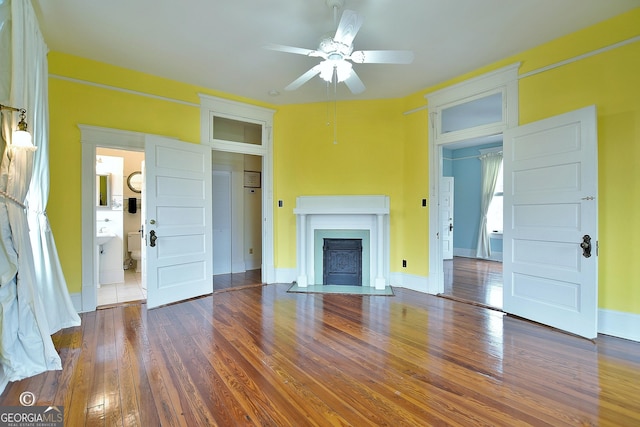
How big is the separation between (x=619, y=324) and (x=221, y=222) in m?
5.43

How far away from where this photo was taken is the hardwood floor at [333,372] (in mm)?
1707

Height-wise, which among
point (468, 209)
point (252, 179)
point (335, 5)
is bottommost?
point (468, 209)

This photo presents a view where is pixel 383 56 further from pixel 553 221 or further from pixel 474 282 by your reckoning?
pixel 474 282

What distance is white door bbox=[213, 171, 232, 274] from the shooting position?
5461mm

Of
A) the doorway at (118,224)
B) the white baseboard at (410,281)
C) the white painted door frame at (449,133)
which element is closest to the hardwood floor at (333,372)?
the white baseboard at (410,281)

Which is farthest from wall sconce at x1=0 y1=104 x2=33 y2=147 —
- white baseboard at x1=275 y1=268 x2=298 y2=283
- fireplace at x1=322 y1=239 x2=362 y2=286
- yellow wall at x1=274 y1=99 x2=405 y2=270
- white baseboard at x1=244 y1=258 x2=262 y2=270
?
white baseboard at x1=244 y1=258 x2=262 y2=270

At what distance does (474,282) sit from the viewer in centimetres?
484

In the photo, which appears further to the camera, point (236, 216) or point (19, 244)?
point (236, 216)

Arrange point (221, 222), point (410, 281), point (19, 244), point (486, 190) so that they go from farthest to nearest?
point (486, 190)
point (221, 222)
point (410, 281)
point (19, 244)

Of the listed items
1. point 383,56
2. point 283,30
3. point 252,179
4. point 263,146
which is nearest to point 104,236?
point 252,179

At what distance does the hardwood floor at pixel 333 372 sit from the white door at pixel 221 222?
2149mm

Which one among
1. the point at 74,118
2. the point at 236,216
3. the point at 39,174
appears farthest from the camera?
the point at 236,216

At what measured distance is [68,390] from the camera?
193 cm

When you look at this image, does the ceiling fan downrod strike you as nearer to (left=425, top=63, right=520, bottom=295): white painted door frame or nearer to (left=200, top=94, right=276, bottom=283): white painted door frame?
(left=425, top=63, right=520, bottom=295): white painted door frame
